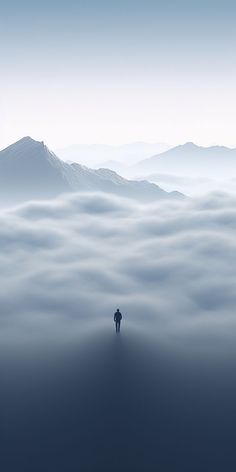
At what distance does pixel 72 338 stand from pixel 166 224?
78885 millimetres

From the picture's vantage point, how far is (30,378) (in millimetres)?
31859

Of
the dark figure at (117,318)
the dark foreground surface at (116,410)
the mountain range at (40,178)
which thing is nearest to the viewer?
the dark foreground surface at (116,410)

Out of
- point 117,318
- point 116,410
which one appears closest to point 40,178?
point 117,318

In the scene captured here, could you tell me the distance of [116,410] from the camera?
2753cm

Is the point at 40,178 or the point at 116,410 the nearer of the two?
the point at 116,410

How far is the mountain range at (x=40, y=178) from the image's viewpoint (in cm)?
15725

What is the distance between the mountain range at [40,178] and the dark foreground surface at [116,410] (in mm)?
123880

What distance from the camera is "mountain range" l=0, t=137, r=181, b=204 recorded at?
516ft

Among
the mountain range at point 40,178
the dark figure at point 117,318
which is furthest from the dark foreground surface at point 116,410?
the mountain range at point 40,178

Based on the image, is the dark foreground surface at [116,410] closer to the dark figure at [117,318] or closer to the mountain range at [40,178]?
the dark figure at [117,318]

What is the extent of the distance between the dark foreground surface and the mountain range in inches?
4877

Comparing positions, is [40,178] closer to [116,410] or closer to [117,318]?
[117,318]

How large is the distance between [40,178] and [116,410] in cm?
14270

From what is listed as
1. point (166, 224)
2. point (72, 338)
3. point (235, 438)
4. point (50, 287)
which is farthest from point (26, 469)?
point (166, 224)
